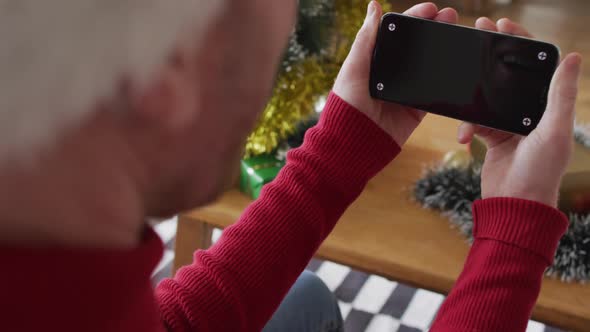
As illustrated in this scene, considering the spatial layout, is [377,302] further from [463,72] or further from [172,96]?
[172,96]

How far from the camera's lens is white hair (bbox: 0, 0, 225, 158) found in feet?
0.82

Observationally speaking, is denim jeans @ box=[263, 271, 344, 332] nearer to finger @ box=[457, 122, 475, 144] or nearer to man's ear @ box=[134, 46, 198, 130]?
finger @ box=[457, 122, 475, 144]

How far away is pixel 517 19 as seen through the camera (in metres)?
2.63

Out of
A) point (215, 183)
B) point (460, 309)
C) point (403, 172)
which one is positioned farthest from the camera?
point (403, 172)

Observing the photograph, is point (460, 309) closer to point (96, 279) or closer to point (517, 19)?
point (96, 279)

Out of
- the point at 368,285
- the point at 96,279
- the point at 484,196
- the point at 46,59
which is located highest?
the point at 46,59

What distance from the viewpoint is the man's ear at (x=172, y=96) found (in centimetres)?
29

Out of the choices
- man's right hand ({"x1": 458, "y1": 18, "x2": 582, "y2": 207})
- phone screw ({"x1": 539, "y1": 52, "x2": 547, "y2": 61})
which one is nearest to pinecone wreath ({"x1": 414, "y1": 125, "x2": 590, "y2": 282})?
man's right hand ({"x1": 458, "y1": 18, "x2": 582, "y2": 207})

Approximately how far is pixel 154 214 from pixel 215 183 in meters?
0.03

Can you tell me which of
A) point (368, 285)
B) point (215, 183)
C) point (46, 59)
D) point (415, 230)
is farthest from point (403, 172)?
point (46, 59)

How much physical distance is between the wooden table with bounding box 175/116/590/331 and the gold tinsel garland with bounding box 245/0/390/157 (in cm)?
9

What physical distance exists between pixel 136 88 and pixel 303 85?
2.09 ft

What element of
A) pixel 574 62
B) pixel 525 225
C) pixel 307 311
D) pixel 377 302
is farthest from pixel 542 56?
pixel 377 302

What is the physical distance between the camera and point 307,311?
0.79 meters
